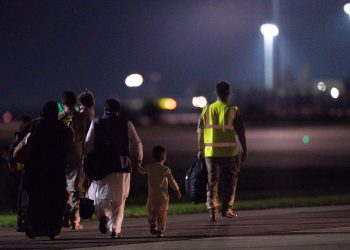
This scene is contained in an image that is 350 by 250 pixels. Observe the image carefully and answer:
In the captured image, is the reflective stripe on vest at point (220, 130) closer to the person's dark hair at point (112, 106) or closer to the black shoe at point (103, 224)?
the person's dark hair at point (112, 106)

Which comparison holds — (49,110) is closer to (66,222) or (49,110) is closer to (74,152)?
(74,152)

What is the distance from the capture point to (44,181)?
12.2m

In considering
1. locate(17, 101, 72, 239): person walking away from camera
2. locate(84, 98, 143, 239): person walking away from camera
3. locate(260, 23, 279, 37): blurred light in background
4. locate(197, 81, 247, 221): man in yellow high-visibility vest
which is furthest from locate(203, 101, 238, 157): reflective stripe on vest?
locate(260, 23, 279, 37): blurred light in background

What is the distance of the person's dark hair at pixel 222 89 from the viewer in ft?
48.9

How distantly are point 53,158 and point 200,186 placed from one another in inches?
124

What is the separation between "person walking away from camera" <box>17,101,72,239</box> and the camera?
1209cm

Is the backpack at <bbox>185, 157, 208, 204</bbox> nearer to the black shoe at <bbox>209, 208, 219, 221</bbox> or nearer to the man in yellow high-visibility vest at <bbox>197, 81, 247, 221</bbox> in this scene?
the man in yellow high-visibility vest at <bbox>197, 81, 247, 221</bbox>

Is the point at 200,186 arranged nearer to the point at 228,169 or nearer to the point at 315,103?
the point at 228,169

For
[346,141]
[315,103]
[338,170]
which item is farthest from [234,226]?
[315,103]

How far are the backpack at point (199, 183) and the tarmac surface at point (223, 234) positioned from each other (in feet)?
1.07

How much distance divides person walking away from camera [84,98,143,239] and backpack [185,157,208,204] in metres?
2.28

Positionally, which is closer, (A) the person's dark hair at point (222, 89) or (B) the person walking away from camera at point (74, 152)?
(B) the person walking away from camera at point (74, 152)

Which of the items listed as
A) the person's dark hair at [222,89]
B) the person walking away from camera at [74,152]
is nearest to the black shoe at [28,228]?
the person walking away from camera at [74,152]

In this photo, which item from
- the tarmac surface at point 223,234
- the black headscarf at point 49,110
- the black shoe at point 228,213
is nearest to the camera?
the tarmac surface at point 223,234
